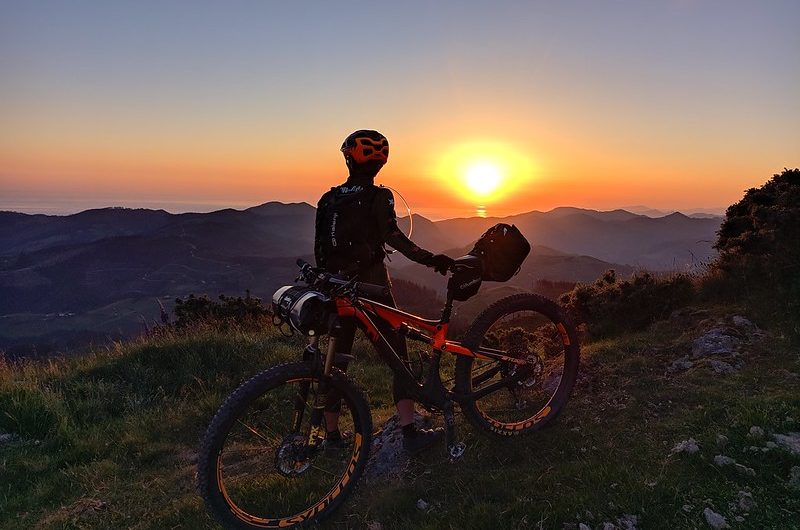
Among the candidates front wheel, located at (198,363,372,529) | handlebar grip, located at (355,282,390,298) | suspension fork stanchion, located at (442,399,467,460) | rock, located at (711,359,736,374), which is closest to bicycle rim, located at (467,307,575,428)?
suspension fork stanchion, located at (442,399,467,460)

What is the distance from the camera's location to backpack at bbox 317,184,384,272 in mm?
4316

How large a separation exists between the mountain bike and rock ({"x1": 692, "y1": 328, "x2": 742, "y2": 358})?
234cm

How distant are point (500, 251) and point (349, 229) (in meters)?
1.55

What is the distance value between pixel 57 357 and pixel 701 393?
12001mm

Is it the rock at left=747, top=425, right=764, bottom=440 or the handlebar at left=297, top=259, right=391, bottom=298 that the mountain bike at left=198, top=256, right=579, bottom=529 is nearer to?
the handlebar at left=297, top=259, right=391, bottom=298

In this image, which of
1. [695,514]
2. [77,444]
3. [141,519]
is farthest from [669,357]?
[77,444]

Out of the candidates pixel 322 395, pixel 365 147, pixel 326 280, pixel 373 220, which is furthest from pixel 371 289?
pixel 365 147

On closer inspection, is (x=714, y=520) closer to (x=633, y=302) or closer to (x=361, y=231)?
(x=361, y=231)

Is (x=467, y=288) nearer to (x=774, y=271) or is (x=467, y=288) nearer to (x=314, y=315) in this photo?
(x=314, y=315)

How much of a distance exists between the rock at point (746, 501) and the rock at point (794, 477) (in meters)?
0.34

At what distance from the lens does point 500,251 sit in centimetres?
455

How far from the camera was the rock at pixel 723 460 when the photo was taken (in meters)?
3.52

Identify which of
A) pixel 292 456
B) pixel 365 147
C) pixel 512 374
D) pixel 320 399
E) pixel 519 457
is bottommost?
pixel 519 457

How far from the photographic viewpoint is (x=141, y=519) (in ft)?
13.9
